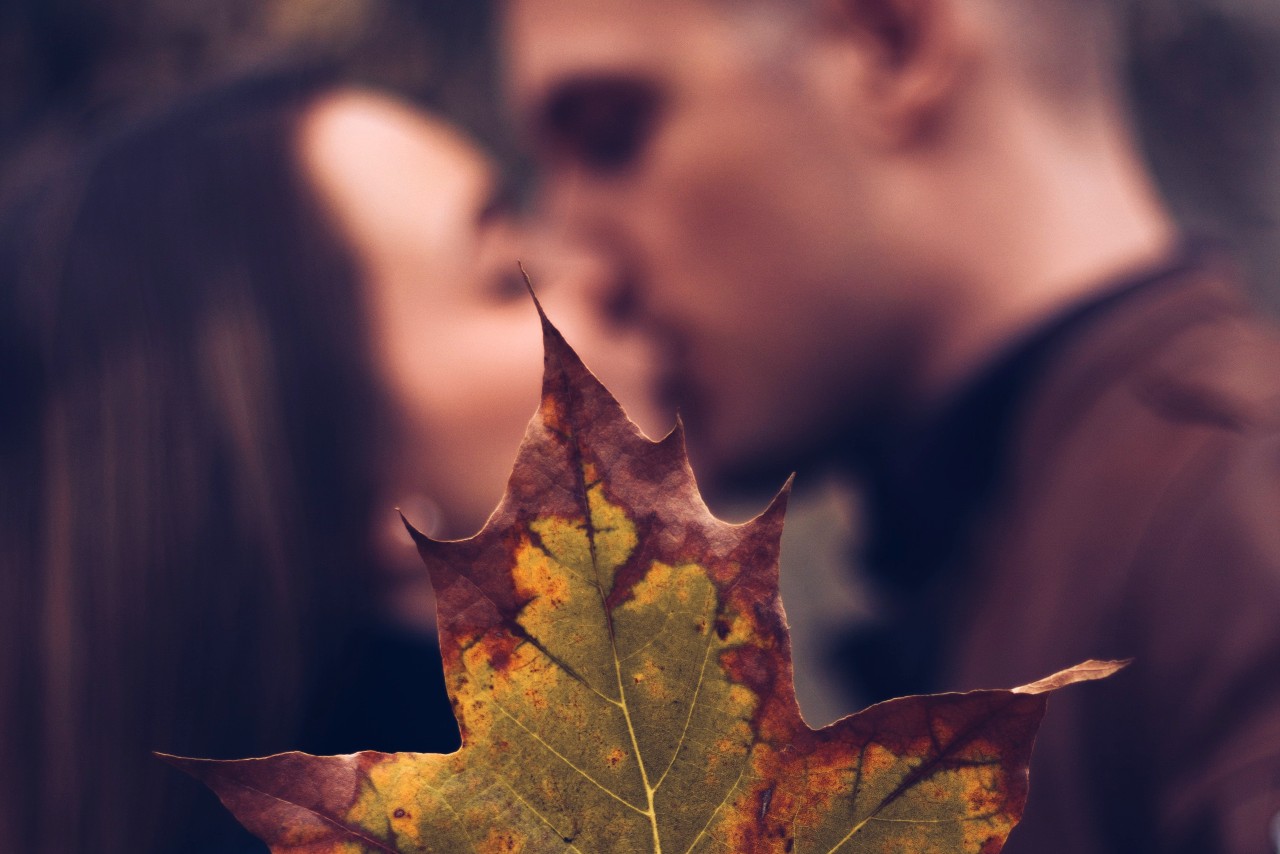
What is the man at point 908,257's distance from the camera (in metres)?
0.87

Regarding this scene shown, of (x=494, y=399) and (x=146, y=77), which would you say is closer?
(x=494, y=399)

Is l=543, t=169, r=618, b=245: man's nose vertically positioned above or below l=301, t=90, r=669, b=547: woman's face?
above

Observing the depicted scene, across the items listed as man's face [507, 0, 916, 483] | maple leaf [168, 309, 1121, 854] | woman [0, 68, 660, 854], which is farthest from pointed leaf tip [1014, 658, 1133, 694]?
man's face [507, 0, 916, 483]

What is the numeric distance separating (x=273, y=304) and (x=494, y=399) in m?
0.21

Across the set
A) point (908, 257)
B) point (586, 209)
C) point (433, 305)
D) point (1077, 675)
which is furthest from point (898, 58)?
point (1077, 675)

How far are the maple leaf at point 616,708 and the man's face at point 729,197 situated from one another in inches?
33.0

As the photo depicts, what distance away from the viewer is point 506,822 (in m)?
0.24

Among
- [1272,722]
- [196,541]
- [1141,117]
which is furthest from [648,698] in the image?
[1141,117]

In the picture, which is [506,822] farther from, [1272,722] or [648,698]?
[1272,722]

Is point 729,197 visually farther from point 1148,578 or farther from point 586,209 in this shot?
point 1148,578

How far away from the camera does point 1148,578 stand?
0.73 meters

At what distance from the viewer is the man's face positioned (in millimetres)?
1033

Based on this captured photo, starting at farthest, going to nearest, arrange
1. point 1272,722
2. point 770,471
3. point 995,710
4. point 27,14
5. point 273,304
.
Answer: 1. point 27,14
2. point 770,471
3. point 273,304
4. point 1272,722
5. point 995,710

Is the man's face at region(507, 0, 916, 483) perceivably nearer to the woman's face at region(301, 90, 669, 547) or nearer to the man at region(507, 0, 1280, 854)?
the man at region(507, 0, 1280, 854)
